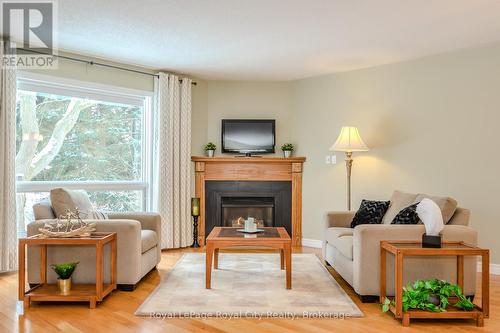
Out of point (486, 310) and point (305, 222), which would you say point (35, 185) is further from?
point (486, 310)

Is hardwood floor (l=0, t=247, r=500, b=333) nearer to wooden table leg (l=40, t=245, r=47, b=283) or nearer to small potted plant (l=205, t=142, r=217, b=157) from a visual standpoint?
wooden table leg (l=40, t=245, r=47, b=283)

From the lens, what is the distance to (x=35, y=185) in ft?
16.0

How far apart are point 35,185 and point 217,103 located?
2.77 m

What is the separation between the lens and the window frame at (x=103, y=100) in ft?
16.0

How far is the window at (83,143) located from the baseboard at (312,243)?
224cm

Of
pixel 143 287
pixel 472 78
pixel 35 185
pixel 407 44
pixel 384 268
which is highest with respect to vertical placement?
pixel 407 44

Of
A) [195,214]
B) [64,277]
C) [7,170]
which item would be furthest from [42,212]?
[195,214]

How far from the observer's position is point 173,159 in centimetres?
605

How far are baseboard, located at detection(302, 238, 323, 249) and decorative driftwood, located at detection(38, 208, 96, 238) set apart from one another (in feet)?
11.2

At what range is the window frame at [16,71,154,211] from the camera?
4.86m

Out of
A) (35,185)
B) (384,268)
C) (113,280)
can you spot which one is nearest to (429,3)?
(384,268)

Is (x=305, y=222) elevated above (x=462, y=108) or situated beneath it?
situated beneath

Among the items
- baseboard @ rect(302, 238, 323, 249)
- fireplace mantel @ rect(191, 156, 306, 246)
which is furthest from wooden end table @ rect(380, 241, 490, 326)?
fireplace mantel @ rect(191, 156, 306, 246)

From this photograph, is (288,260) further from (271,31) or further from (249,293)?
(271,31)
